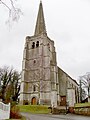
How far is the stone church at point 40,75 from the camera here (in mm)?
52938

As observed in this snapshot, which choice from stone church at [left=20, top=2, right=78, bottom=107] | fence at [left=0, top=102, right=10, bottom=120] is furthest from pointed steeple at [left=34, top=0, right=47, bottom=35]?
fence at [left=0, top=102, right=10, bottom=120]

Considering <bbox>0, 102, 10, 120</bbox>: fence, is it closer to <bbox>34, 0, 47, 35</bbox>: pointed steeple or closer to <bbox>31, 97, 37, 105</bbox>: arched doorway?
<bbox>31, 97, 37, 105</bbox>: arched doorway

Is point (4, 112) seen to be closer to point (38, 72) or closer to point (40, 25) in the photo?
point (38, 72)

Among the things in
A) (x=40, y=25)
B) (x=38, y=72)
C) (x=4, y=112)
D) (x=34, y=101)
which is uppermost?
(x=40, y=25)

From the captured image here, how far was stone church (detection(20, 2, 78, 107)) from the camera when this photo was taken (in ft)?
174

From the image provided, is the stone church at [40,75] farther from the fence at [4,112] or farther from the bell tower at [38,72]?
the fence at [4,112]

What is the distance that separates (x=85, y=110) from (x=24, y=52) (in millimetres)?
36786

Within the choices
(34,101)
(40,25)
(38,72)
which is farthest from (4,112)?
(40,25)

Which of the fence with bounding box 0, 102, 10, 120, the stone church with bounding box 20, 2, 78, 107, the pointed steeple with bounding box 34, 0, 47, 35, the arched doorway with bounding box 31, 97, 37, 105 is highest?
the pointed steeple with bounding box 34, 0, 47, 35

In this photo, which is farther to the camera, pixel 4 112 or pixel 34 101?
pixel 34 101

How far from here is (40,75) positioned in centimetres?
5397

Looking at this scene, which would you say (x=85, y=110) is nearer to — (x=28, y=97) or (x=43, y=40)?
(x=28, y=97)

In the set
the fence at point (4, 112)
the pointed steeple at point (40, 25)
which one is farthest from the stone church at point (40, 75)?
the fence at point (4, 112)

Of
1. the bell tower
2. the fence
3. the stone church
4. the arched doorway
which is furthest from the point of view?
the arched doorway
